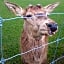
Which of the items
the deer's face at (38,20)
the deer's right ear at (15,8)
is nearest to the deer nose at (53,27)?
the deer's face at (38,20)

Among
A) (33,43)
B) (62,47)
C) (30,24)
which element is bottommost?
(62,47)

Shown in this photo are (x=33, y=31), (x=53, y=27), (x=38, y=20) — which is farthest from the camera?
(x=33, y=31)

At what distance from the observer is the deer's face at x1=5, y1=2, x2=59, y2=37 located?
14.2 ft

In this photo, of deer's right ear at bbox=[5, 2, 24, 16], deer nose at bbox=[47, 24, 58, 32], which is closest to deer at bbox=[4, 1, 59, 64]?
deer's right ear at bbox=[5, 2, 24, 16]

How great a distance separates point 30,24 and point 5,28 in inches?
150

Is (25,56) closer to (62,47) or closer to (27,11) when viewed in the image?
(27,11)

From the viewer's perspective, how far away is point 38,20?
466 cm

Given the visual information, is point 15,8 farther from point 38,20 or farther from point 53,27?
point 53,27

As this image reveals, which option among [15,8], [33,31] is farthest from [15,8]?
[33,31]

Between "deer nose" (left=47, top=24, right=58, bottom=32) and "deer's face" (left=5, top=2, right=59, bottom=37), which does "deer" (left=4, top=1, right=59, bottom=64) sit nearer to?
"deer's face" (left=5, top=2, right=59, bottom=37)

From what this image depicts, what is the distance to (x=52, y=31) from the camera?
4281 mm

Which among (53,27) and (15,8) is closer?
(53,27)

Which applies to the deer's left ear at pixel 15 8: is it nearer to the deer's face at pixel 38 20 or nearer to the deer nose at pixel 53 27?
the deer's face at pixel 38 20

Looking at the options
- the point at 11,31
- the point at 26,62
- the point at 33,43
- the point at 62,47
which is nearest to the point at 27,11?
the point at 33,43
